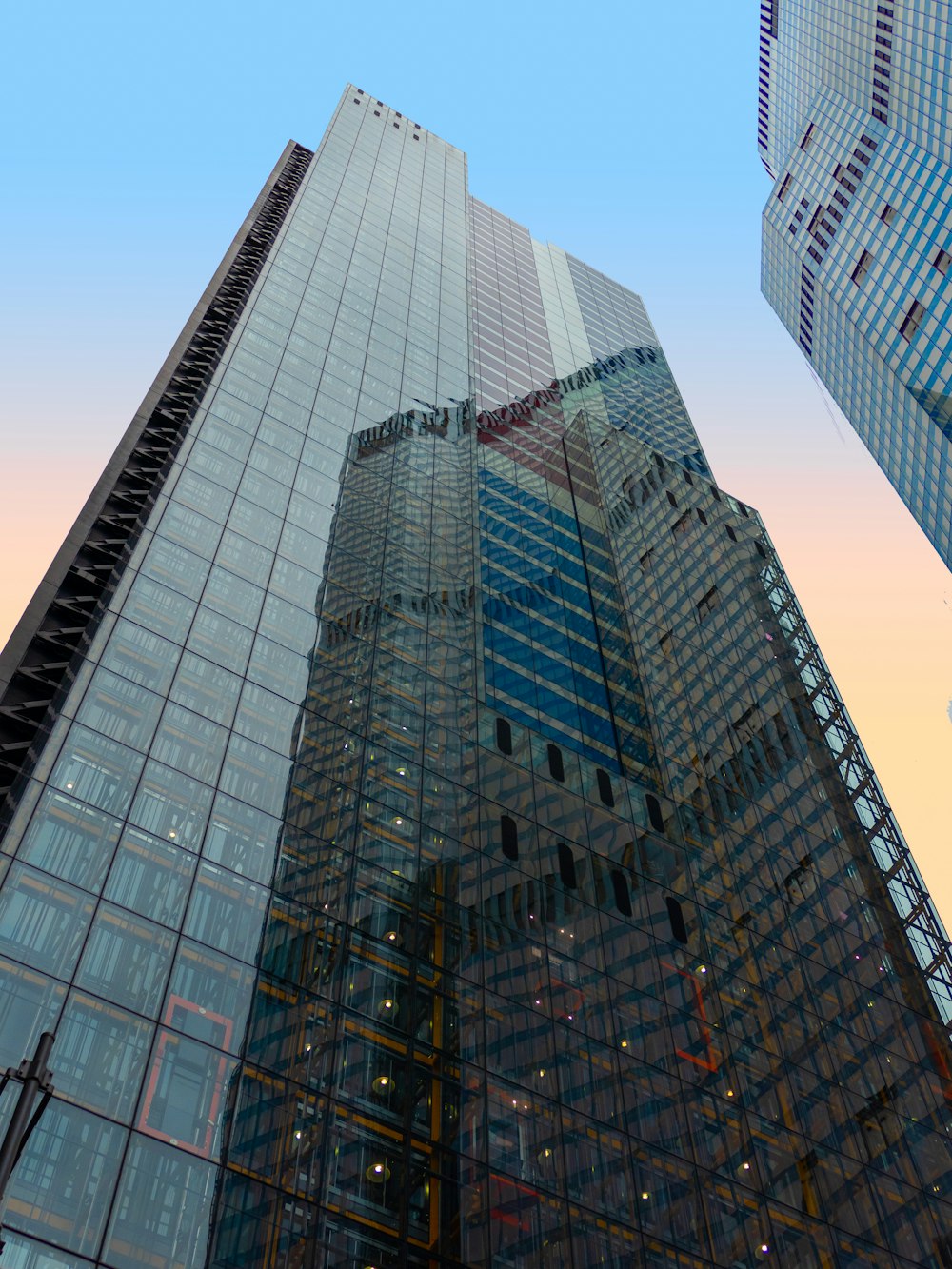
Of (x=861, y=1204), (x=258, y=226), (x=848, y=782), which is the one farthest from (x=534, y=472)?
(x=861, y=1204)

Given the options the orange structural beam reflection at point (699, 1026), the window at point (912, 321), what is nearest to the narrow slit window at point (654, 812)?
the orange structural beam reflection at point (699, 1026)

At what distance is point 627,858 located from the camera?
136 ft

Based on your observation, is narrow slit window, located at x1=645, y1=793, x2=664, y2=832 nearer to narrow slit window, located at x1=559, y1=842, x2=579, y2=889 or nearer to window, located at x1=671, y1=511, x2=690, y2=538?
narrow slit window, located at x1=559, y1=842, x2=579, y2=889

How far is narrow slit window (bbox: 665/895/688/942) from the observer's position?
40006 mm

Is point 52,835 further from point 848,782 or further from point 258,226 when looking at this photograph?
point 258,226

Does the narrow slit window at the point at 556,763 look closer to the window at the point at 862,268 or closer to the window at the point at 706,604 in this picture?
the window at the point at 706,604

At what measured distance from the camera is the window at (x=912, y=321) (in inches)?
4355

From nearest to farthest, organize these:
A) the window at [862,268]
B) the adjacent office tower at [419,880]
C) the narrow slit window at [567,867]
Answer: the adjacent office tower at [419,880] < the narrow slit window at [567,867] < the window at [862,268]

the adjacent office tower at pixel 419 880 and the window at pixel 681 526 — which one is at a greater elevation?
the window at pixel 681 526

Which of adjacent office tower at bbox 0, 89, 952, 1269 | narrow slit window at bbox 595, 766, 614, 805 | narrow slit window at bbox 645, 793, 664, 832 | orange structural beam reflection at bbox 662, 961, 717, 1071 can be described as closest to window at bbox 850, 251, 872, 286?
adjacent office tower at bbox 0, 89, 952, 1269

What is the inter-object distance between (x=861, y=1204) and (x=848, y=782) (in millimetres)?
24189

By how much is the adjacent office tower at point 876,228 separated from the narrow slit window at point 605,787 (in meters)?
71.4

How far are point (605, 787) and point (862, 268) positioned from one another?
328ft

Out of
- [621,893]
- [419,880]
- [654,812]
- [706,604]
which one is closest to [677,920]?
[621,893]
